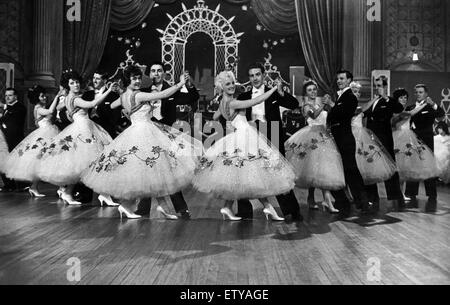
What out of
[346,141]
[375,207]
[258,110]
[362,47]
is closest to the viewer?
[258,110]

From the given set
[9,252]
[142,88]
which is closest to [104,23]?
[142,88]

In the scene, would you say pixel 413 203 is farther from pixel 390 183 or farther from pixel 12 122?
pixel 12 122

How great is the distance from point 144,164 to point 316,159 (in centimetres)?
170

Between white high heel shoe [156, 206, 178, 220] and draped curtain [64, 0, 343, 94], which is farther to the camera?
draped curtain [64, 0, 343, 94]

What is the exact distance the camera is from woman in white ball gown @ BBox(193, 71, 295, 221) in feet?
13.8

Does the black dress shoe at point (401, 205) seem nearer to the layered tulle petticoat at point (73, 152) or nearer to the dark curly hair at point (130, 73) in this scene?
the dark curly hair at point (130, 73)

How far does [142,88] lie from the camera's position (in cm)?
484

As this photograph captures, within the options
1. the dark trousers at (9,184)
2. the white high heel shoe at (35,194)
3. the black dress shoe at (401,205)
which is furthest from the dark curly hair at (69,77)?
the black dress shoe at (401,205)

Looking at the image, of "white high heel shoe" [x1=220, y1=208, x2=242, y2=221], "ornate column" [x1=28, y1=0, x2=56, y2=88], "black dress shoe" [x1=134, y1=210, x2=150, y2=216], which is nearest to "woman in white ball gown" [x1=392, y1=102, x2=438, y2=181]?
"white high heel shoe" [x1=220, y1=208, x2=242, y2=221]

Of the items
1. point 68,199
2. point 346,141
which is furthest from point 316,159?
point 68,199

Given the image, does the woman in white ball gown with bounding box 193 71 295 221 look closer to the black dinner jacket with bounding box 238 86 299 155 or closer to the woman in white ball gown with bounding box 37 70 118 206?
the black dinner jacket with bounding box 238 86 299 155

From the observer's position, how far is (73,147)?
541 centimetres

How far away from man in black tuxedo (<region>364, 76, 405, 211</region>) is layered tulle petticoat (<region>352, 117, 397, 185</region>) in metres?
0.12

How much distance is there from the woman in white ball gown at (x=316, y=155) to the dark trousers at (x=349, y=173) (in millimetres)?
61
